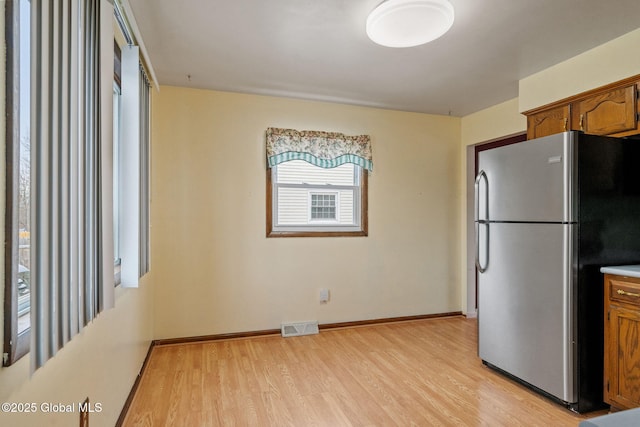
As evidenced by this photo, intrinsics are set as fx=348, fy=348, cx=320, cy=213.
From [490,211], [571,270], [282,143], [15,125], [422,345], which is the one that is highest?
[282,143]

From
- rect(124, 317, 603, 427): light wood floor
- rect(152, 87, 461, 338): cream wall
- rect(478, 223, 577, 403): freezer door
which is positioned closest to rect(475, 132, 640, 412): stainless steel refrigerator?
rect(478, 223, 577, 403): freezer door

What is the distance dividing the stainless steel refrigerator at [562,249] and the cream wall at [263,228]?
1566 millimetres

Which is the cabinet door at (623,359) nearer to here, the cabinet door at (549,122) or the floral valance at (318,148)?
the cabinet door at (549,122)

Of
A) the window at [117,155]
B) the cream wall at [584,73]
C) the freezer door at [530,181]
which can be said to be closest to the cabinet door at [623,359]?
the freezer door at [530,181]

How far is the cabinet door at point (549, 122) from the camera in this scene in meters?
2.77

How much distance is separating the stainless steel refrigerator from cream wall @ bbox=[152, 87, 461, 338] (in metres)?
1.57

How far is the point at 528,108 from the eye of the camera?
3074 millimetres

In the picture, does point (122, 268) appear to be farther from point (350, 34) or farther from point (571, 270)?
point (571, 270)

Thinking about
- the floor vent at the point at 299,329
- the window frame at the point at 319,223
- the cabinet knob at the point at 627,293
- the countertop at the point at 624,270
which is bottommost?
the floor vent at the point at 299,329

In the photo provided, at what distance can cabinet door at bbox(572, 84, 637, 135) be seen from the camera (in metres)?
2.34

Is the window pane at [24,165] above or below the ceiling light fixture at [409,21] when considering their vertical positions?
below

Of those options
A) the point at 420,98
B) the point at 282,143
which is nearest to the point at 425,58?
the point at 420,98

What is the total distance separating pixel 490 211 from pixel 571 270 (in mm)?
712

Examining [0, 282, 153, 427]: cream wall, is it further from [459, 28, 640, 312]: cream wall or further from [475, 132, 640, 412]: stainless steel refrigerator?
[459, 28, 640, 312]: cream wall
